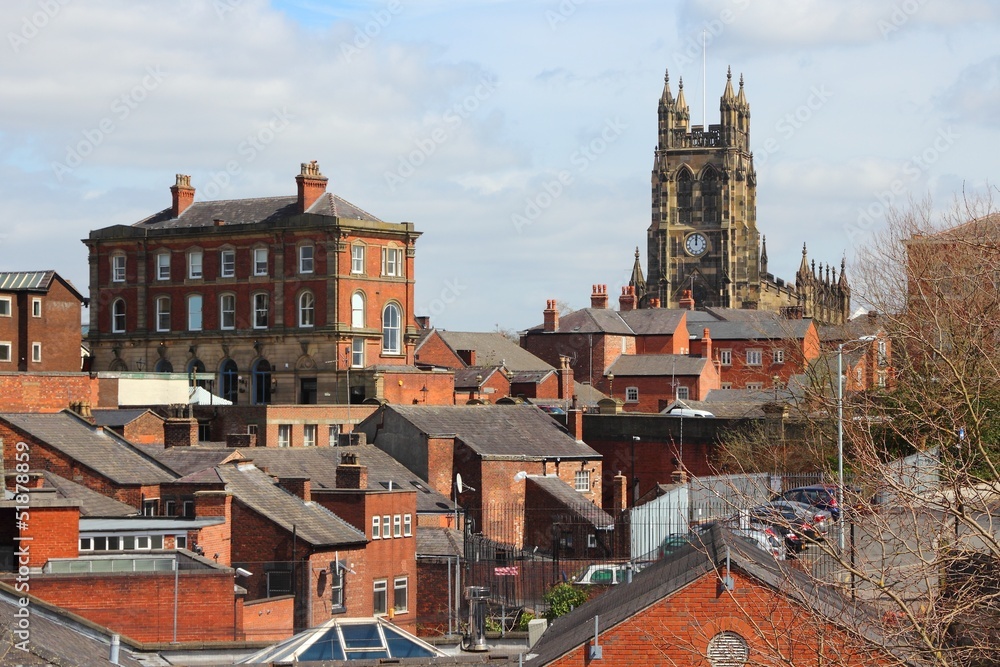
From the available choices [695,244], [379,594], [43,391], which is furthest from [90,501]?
[695,244]

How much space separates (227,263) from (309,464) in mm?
26191

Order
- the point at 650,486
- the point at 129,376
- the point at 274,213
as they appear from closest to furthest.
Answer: the point at 650,486 → the point at 129,376 → the point at 274,213

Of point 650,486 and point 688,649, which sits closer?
point 688,649

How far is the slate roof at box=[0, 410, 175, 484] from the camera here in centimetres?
4300

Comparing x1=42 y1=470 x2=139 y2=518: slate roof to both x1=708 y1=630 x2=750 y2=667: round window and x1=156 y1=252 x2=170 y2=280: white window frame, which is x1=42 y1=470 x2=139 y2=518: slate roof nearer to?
x1=708 y1=630 x2=750 y2=667: round window

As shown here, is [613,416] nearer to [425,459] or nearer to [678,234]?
[425,459]

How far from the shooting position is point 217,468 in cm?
4416

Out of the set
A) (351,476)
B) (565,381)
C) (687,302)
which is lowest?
(351,476)

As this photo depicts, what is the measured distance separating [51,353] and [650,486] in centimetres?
2747

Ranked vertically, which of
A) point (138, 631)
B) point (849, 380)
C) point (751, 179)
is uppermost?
point (751, 179)

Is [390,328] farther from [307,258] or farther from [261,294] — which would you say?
[261,294]

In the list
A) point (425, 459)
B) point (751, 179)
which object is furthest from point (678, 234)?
point (425, 459)

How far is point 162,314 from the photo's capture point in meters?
76.5

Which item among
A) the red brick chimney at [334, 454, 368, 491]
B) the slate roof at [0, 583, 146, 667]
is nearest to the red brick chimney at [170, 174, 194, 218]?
the red brick chimney at [334, 454, 368, 491]
